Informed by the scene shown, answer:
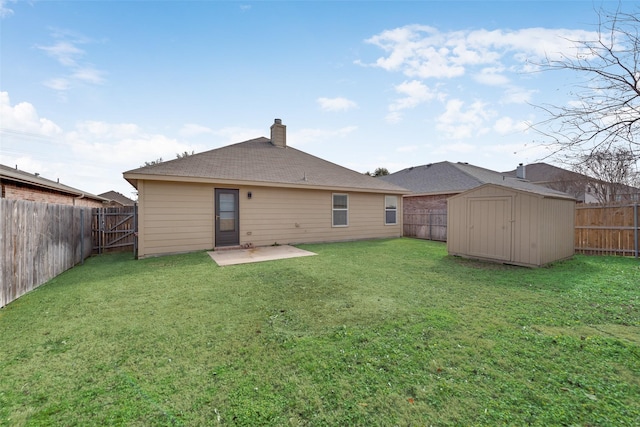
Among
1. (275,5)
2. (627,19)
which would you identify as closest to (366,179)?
(275,5)

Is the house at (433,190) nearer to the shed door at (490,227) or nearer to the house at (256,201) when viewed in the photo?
the house at (256,201)

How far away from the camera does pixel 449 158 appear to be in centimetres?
1953

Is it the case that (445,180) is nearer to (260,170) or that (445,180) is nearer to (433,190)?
(433,190)

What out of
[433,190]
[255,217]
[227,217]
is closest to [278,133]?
[255,217]

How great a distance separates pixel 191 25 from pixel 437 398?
1102 cm

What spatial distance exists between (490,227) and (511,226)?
0.48 meters

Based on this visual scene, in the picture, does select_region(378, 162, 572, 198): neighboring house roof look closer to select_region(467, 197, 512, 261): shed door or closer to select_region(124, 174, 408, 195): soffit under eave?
select_region(124, 174, 408, 195): soffit under eave

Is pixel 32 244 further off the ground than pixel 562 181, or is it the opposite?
pixel 562 181

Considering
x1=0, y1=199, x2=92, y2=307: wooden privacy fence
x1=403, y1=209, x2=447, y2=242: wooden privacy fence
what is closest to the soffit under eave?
x1=0, y1=199, x2=92, y2=307: wooden privacy fence

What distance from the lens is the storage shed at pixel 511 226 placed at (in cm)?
637

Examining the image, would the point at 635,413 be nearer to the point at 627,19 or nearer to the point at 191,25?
the point at 627,19

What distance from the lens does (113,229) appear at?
941cm

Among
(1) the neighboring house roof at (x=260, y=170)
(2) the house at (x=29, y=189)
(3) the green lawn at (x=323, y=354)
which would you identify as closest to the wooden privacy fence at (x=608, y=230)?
(3) the green lawn at (x=323, y=354)

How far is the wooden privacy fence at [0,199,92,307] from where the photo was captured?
3986 mm
